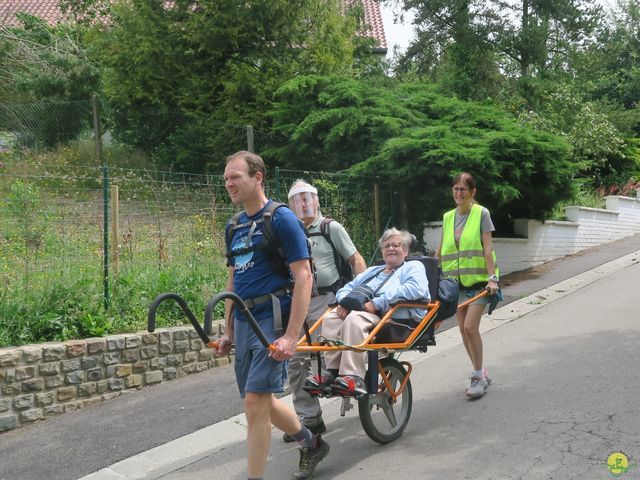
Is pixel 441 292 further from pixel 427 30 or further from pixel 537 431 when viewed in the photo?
pixel 427 30

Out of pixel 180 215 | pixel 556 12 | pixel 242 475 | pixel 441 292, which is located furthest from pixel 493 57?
pixel 242 475

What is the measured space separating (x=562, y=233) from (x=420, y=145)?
5476mm

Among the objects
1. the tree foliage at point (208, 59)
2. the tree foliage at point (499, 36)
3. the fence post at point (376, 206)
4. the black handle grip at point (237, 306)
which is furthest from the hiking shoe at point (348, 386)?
the tree foliage at point (499, 36)

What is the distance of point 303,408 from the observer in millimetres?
4668

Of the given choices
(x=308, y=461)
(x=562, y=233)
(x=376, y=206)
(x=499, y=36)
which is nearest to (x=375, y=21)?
(x=499, y=36)

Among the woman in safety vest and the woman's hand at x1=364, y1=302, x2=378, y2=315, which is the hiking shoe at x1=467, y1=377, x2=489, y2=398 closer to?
the woman in safety vest

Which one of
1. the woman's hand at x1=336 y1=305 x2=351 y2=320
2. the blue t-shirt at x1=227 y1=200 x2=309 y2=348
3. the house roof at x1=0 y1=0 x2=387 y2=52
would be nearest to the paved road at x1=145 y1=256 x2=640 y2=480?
the woman's hand at x1=336 y1=305 x2=351 y2=320

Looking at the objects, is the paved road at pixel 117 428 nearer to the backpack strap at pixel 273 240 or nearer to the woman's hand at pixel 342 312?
the woman's hand at pixel 342 312

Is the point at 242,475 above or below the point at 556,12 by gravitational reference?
below

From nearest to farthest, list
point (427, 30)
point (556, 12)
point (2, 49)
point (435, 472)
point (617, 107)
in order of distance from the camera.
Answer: point (435, 472)
point (2, 49)
point (556, 12)
point (427, 30)
point (617, 107)

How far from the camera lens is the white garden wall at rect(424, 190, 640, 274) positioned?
12287 millimetres

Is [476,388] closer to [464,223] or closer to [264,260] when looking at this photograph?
[464,223]

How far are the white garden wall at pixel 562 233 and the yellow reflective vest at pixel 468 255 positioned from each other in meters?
5.69

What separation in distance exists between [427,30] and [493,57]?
224 cm
